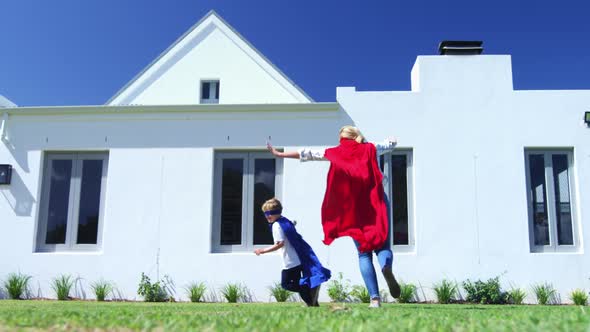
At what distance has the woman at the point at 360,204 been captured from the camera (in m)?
4.97

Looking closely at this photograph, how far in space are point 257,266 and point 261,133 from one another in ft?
8.09

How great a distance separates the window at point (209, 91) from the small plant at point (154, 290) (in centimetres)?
598

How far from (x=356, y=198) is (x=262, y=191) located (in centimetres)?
448

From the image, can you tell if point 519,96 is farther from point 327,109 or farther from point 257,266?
point 257,266

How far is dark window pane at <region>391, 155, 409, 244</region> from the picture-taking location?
30.0 ft

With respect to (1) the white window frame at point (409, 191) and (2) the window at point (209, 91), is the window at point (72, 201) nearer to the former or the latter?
(2) the window at point (209, 91)

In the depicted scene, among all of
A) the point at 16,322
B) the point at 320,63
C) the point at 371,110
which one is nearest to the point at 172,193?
the point at 371,110

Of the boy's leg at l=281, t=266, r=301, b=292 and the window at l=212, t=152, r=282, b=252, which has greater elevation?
the window at l=212, t=152, r=282, b=252

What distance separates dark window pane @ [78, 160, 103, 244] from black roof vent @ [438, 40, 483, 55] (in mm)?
7087

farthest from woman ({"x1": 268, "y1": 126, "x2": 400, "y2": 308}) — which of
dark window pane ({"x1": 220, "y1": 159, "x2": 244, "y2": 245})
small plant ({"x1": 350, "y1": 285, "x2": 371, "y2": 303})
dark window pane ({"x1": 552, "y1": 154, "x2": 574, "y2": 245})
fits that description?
dark window pane ({"x1": 552, "y1": 154, "x2": 574, "y2": 245})

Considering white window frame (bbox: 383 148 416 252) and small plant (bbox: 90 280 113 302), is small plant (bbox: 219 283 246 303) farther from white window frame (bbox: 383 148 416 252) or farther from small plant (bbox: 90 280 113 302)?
white window frame (bbox: 383 148 416 252)

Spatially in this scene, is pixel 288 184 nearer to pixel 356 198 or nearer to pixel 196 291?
pixel 196 291

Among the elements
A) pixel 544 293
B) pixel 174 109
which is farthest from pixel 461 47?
pixel 174 109

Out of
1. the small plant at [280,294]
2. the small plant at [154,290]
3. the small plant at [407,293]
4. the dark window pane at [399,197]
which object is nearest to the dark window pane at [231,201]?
the small plant at [280,294]
